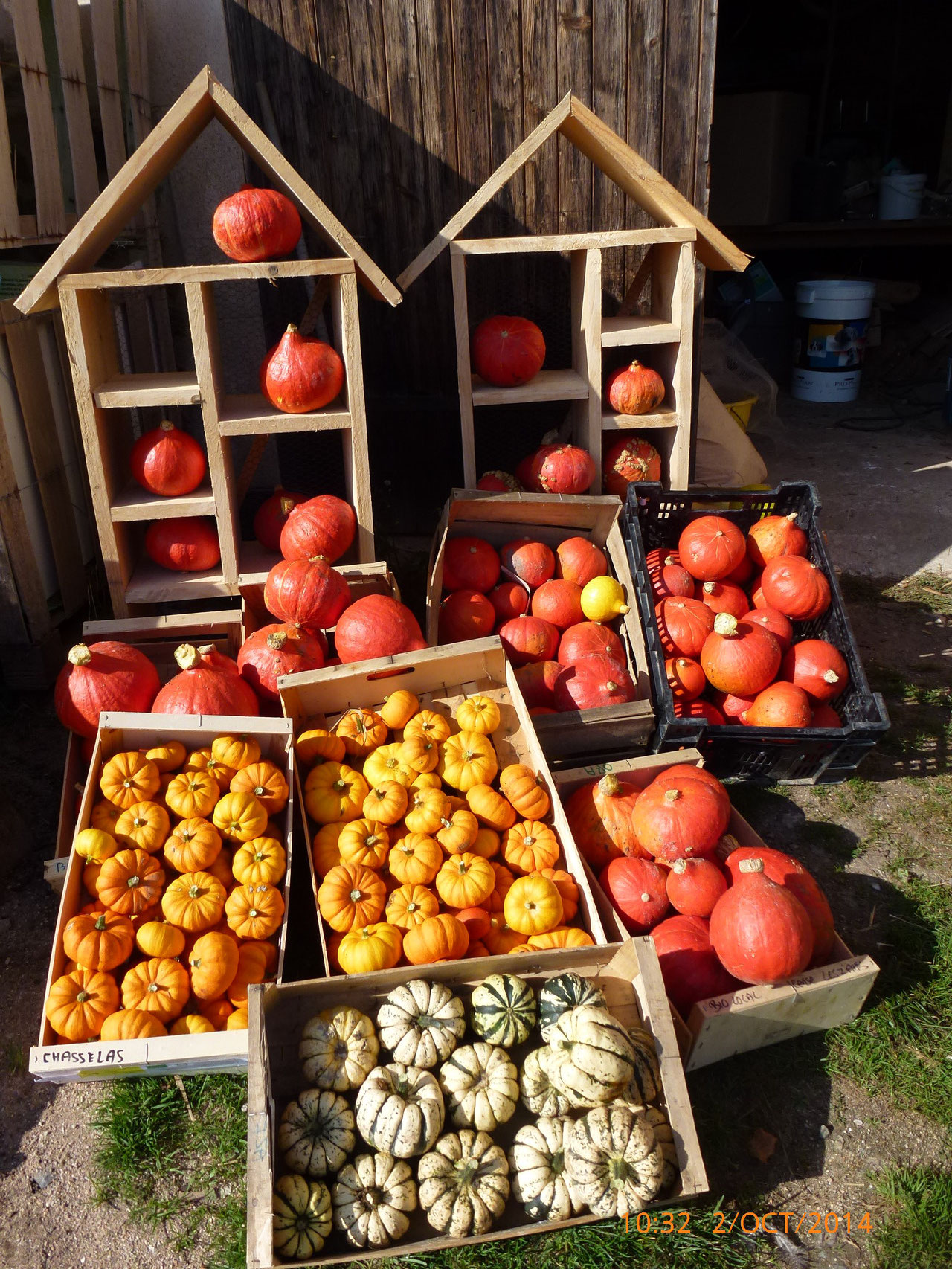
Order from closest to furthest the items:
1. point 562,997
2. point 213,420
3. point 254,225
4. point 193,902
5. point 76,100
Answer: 1. point 562,997
2. point 193,902
3. point 254,225
4. point 213,420
5. point 76,100

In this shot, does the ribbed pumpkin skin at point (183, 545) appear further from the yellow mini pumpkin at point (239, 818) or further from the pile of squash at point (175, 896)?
the yellow mini pumpkin at point (239, 818)

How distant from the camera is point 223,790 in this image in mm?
2854

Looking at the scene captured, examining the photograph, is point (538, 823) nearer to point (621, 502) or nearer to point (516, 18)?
point (621, 502)

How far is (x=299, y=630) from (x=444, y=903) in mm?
1268

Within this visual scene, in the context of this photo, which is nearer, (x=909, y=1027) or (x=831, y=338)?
(x=909, y=1027)

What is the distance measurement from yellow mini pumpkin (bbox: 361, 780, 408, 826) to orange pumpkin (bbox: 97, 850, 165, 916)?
0.66 meters

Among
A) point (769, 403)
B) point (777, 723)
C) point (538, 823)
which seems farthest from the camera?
point (769, 403)

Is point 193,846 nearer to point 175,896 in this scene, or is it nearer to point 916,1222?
point 175,896

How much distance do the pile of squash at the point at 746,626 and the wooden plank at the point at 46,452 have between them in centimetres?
272

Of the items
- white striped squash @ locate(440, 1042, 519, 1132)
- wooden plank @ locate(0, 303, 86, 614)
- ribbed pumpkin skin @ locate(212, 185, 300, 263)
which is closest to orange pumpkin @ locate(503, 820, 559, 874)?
white striped squash @ locate(440, 1042, 519, 1132)

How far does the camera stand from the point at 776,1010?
2.42 metres

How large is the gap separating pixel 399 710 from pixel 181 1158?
147 cm

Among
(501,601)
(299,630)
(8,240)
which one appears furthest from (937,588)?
(8,240)

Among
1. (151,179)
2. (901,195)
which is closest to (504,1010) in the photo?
(151,179)
